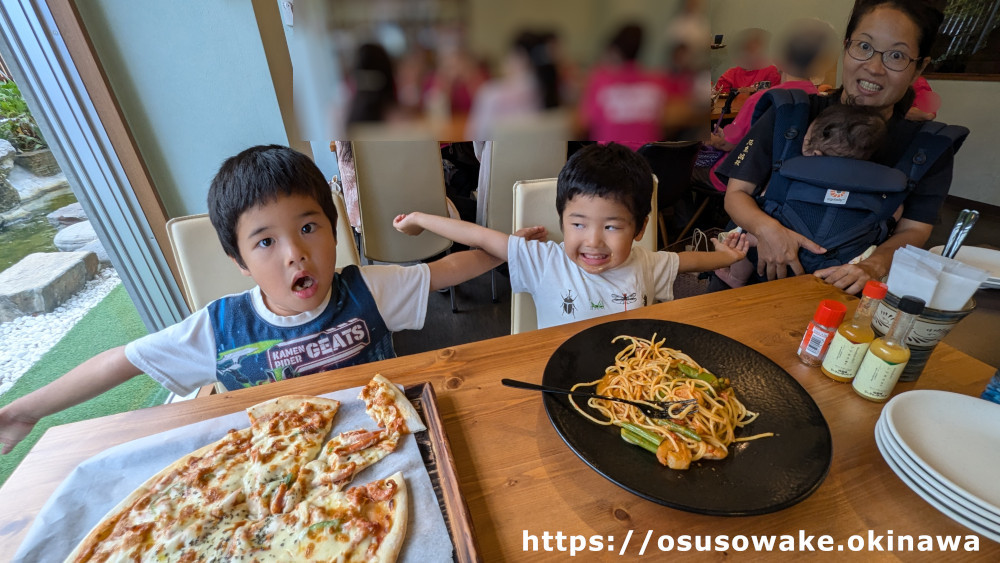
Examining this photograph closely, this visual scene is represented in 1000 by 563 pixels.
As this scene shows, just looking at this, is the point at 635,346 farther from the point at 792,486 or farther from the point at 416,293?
the point at 416,293

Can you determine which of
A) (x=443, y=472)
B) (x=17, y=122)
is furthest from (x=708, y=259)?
(x=17, y=122)

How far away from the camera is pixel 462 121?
35 cm

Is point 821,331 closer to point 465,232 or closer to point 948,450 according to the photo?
point 948,450

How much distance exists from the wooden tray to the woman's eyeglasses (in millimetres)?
1703

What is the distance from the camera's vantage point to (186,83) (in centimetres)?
153

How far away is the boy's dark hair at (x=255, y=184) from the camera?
100 centimetres

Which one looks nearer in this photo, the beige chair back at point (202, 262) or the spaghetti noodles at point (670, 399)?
the spaghetti noodles at point (670, 399)

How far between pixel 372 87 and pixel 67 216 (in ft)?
6.46

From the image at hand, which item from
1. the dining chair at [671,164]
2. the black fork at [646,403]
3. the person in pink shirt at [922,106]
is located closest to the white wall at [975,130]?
the dining chair at [671,164]

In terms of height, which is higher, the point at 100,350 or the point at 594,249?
the point at 594,249

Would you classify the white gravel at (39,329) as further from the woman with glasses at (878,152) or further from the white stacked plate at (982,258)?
the white stacked plate at (982,258)

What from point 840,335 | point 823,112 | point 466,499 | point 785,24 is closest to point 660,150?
point 823,112

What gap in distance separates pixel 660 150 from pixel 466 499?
2.65 metres

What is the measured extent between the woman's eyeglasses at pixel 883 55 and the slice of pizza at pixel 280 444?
1872mm
